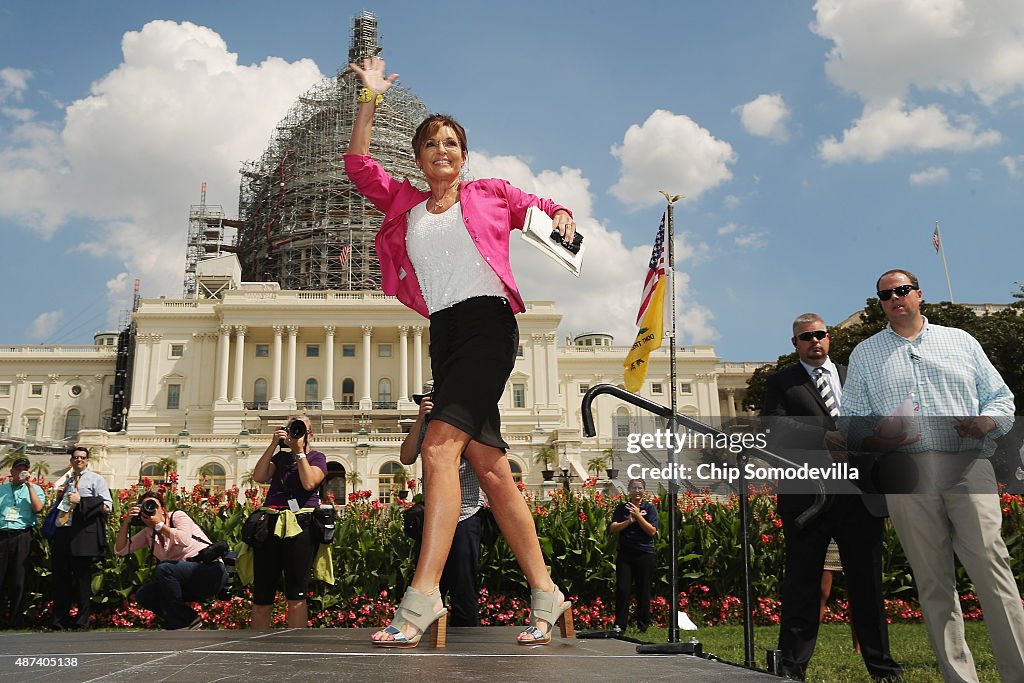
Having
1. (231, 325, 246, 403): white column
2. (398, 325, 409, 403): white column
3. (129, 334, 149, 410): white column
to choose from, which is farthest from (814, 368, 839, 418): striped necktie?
(129, 334, 149, 410): white column

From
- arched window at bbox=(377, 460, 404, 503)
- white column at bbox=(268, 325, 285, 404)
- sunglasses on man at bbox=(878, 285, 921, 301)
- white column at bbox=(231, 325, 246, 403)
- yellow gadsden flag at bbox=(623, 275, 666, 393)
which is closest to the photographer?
sunglasses on man at bbox=(878, 285, 921, 301)

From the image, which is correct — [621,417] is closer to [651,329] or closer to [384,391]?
[384,391]

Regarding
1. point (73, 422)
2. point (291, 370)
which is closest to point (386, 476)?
point (291, 370)

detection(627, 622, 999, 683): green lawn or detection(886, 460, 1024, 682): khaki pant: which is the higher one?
detection(886, 460, 1024, 682): khaki pant

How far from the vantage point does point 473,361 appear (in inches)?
145

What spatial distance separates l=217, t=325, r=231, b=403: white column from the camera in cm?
5900

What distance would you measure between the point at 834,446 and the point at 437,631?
8.37 feet

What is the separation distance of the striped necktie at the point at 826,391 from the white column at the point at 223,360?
189ft

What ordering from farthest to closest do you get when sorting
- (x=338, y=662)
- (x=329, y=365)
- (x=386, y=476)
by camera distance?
(x=329, y=365) → (x=386, y=476) → (x=338, y=662)

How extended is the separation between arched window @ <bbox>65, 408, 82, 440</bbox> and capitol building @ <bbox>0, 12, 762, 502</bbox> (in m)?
0.12

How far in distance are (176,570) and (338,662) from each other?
17.2 feet

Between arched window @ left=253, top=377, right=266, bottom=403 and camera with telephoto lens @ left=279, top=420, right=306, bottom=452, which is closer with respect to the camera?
camera with telephoto lens @ left=279, top=420, right=306, bottom=452

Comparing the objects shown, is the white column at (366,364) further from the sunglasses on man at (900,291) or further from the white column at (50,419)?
the sunglasses on man at (900,291)

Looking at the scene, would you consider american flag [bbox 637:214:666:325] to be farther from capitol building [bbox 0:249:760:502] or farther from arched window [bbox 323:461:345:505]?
capitol building [bbox 0:249:760:502]
